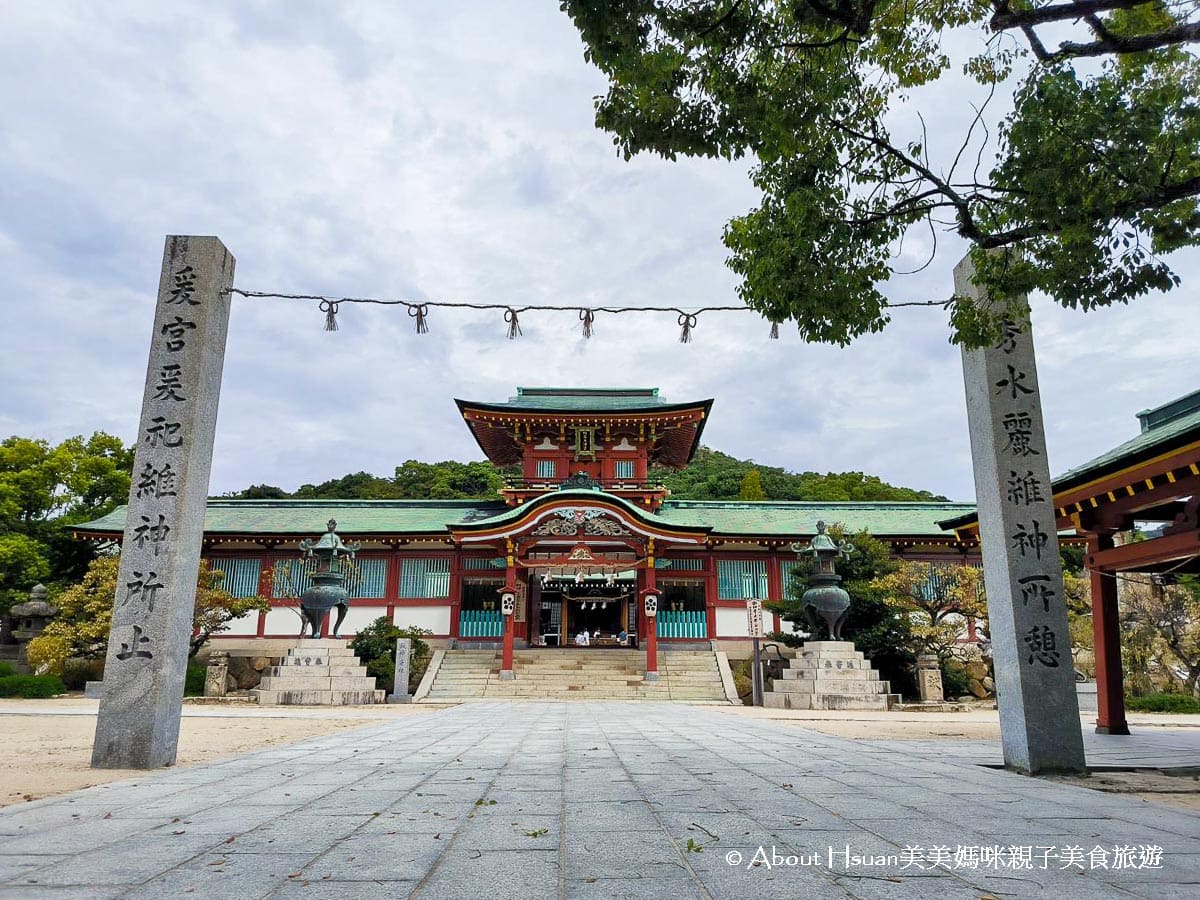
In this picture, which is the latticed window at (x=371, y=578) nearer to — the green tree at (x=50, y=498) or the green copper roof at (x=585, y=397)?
the green copper roof at (x=585, y=397)

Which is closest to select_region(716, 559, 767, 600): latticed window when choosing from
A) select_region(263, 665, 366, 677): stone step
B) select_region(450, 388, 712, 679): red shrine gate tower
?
select_region(450, 388, 712, 679): red shrine gate tower

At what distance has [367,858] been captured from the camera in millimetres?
2930

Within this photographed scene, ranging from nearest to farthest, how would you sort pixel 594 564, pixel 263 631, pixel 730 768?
pixel 730 768 < pixel 594 564 < pixel 263 631

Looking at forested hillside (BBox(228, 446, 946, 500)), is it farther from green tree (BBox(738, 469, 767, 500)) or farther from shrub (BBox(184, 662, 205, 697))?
shrub (BBox(184, 662, 205, 697))

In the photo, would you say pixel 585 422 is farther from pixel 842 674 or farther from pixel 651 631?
pixel 842 674

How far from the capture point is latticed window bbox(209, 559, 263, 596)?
22375mm

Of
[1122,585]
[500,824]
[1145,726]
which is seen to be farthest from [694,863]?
[1122,585]

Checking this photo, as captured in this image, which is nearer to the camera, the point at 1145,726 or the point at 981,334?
the point at 981,334

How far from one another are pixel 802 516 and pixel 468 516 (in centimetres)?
1088

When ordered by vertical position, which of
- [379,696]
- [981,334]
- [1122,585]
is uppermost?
[981,334]

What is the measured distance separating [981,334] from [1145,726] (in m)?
9.45

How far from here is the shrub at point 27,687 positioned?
57.1ft

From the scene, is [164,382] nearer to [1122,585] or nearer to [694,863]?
[694,863]

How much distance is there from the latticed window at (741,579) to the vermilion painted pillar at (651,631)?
2978 millimetres
